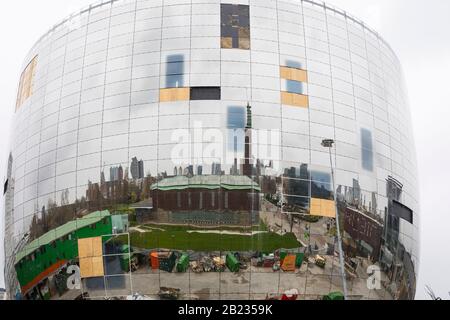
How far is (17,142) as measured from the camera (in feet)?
95.4

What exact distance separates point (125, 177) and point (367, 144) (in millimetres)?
9997

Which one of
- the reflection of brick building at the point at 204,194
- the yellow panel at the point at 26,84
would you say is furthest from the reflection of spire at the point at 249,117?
the yellow panel at the point at 26,84

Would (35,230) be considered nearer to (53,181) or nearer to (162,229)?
(53,181)

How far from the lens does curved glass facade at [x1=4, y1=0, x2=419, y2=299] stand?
2334cm

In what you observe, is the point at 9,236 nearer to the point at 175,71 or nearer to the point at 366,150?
the point at 175,71

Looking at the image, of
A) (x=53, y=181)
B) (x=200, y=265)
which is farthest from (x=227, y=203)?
(x=53, y=181)

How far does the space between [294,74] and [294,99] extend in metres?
1.16

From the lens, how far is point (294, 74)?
25609mm

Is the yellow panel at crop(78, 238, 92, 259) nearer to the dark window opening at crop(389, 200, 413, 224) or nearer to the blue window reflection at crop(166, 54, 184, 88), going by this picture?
the blue window reflection at crop(166, 54, 184, 88)

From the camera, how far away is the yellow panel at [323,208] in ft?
78.4

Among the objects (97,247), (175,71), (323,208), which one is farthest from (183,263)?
(175,71)

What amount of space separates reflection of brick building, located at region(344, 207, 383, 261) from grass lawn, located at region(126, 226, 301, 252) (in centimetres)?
296

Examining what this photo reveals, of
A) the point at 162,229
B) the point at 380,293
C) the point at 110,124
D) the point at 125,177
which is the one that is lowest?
the point at 380,293

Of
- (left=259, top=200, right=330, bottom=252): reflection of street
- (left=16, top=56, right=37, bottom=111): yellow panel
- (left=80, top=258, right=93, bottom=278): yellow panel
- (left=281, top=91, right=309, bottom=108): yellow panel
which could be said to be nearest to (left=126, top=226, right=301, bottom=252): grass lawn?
(left=259, top=200, right=330, bottom=252): reflection of street
